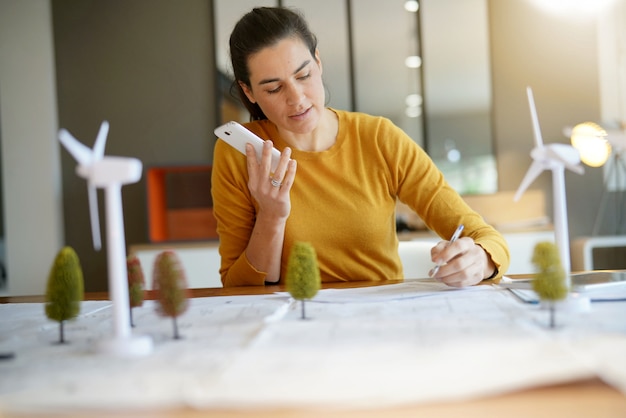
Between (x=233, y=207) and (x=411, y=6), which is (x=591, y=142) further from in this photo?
(x=411, y=6)

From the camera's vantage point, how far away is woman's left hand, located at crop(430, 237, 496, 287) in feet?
3.42

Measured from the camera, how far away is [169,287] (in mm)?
707

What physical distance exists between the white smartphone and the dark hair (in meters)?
0.26

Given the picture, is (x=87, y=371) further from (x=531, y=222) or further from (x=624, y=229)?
(x=624, y=229)

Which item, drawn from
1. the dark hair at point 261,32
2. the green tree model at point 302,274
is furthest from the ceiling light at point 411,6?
the green tree model at point 302,274

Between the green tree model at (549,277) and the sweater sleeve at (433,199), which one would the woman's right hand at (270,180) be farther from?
the green tree model at (549,277)

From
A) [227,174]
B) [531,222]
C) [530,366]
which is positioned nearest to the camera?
[530,366]

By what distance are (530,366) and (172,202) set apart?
3.19 metres

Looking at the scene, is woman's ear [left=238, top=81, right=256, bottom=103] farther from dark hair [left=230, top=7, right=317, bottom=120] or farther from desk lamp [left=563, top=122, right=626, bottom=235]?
desk lamp [left=563, top=122, right=626, bottom=235]

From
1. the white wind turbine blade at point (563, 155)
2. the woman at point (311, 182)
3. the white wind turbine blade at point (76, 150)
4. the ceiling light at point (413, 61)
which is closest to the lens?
the white wind turbine blade at point (76, 150)

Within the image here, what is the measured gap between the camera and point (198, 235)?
3402 millimetres

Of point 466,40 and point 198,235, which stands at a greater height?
point 466,40

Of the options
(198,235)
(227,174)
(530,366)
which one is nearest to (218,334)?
(530,366)

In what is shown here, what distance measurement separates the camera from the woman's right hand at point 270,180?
128cm
